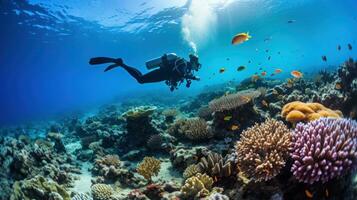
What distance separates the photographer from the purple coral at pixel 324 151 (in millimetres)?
3984

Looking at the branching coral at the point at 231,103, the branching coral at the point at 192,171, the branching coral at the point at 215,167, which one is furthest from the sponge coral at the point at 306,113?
the branching coral at the point at 192,171

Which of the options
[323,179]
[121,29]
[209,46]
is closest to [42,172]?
[323,179]

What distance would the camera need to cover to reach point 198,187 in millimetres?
5453

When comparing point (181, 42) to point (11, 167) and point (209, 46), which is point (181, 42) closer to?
point (209, 46)

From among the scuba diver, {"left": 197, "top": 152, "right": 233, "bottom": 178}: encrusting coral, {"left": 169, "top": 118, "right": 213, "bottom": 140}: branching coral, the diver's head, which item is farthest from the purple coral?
the diver's head

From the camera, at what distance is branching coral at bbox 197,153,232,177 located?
222 inches

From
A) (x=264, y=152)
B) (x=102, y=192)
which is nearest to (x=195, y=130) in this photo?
(x=102, y=192)

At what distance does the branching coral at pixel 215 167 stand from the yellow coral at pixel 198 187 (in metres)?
0.28

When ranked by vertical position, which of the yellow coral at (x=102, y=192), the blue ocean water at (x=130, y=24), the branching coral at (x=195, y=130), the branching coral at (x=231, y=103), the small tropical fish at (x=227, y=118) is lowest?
the yellow coral at (x=102, y=192)

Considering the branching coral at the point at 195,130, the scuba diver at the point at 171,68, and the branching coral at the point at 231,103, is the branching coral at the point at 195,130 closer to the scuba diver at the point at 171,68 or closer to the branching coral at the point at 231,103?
the branching coral at the point at 231,103

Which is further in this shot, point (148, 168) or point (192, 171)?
point (148, 168)

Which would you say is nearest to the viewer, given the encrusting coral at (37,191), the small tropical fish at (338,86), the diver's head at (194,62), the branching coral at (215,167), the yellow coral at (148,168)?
the branching coral at (215,167)

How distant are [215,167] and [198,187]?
1.95 feet

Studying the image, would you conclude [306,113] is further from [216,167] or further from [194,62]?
[194,62]
